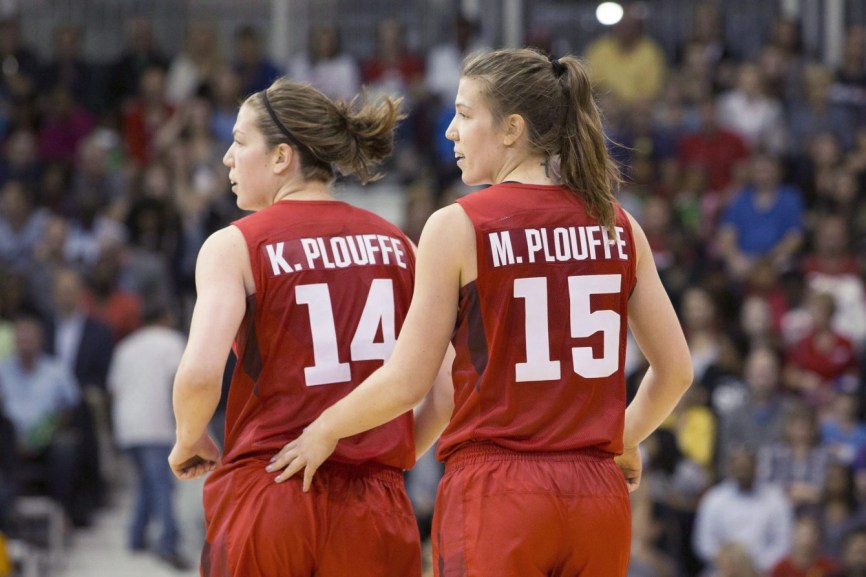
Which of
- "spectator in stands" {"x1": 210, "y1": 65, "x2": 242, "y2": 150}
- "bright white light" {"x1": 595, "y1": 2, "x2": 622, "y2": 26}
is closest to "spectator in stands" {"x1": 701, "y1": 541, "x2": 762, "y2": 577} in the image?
"spectator in stands" {"x1": 210, "y1": 65, "x2": 242, "y2": 150}

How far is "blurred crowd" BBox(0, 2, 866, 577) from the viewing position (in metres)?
10.7

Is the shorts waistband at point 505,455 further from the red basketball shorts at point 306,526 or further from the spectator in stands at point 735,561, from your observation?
the spectator in stands at point 735,561

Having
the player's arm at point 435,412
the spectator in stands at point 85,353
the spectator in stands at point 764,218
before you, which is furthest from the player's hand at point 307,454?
the spectator in stands at point 764,218

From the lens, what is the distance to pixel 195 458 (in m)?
4.25

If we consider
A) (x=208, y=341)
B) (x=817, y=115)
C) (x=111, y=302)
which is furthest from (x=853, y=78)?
(x=208, y=341)

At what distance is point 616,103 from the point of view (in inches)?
587

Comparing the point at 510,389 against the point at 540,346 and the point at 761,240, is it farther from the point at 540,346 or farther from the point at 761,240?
the point at 761,240

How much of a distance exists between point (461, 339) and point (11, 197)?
34.9ft

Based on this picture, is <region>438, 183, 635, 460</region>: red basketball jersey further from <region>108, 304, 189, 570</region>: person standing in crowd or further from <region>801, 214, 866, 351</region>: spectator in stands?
<region>801, 214, 866, 351</region>: spectator in stands

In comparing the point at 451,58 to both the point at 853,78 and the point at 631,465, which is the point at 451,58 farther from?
the point at 631,465

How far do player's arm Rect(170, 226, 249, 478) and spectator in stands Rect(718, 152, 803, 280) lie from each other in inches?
385

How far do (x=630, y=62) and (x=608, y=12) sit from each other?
1732mm

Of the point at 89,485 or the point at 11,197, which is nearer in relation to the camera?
the point at 89,485

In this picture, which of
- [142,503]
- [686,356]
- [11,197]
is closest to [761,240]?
[142,503]
